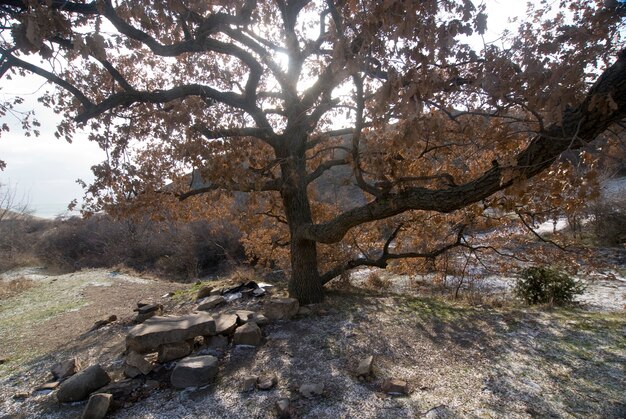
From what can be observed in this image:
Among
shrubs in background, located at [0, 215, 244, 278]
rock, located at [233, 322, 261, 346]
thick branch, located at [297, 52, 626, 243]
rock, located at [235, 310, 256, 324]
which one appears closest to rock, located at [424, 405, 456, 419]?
thick branch, located at [297, 52, 626, 243]

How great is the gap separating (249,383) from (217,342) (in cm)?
117

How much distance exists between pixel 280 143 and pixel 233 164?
4.59 ft

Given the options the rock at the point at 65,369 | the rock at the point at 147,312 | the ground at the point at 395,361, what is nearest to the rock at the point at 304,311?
the ground at the point at 395,361

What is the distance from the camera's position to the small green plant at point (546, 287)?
6.79 meters

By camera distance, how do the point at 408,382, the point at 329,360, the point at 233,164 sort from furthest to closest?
the point at 233,164
the point at 329,360
the point at 408,382

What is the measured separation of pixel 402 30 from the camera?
2420 mm

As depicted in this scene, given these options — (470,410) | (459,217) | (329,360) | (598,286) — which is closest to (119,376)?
(329,360)

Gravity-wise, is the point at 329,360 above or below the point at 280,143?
below

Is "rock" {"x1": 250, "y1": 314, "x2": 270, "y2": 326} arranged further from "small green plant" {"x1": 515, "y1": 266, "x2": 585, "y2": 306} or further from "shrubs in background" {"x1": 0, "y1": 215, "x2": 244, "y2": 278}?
"shrubs in background" {"x1": 0, "y1": 215, "x2": 244, "y2": 278}

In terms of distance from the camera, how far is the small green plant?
A: 6793 mm

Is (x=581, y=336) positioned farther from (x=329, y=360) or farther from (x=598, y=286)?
(x=598, y=286)

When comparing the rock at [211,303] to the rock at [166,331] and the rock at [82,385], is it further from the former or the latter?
the rock at [82,385]

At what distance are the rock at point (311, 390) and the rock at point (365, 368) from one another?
444 millimetres

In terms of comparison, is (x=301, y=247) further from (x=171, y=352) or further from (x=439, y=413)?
(x=439, y=413)
